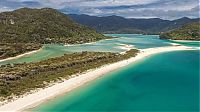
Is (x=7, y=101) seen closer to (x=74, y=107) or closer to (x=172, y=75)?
(x=74, y=107)

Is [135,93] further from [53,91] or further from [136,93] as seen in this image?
[53,91]

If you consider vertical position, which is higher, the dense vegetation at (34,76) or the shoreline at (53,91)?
the dense vegetation at (34,76)

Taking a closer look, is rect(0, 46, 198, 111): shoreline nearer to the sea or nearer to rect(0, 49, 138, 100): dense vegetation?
the sea

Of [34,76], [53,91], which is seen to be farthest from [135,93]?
[34,76]

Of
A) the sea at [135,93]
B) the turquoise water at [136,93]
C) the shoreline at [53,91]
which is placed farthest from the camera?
the turquoise water at [136,93]

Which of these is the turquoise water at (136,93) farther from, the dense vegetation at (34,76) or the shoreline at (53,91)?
the dense vegetation at (34,76)

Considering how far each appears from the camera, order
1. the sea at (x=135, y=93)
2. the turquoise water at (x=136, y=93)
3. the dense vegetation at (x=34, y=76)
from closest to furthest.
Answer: the sea at (x=135, y=93) → the turquoise water at (x=136, y=93) → the dense vegetation at (x=34, y=76)

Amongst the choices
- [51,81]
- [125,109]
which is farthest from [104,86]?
[125,109]

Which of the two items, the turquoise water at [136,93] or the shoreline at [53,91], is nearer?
the shoreline at [53,91]

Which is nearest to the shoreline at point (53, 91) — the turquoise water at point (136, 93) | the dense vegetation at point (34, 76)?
→ the turquoise water at point (136, 93)
